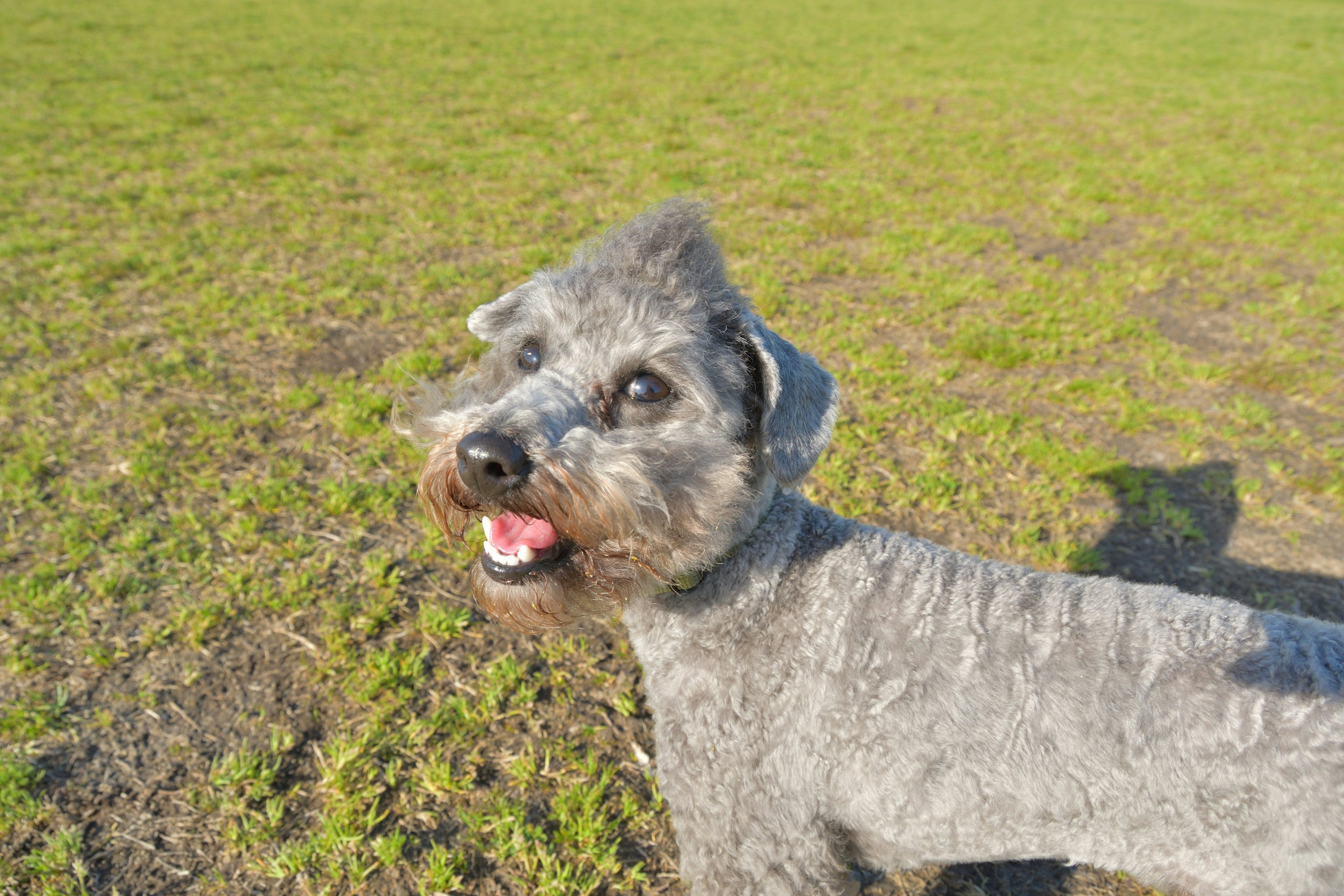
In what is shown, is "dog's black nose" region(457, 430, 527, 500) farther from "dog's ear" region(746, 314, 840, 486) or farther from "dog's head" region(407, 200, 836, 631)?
"dog's ear" region(746, 314, 840, 486)

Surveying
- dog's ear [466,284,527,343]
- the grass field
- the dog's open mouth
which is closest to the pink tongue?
the dog's open mouth

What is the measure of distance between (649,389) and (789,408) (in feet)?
1.82

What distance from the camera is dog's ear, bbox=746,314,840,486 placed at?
8.95 ft

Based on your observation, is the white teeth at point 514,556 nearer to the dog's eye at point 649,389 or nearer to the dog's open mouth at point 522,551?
the dog's open mouth at point 522,551

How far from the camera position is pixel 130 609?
4266 mm

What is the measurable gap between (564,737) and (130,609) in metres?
2.78

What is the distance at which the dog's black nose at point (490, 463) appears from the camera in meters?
2.31

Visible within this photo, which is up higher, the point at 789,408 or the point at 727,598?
the point at 789,408

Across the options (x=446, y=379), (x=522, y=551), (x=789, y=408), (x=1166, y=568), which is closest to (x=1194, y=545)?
(x=1166, y=568)

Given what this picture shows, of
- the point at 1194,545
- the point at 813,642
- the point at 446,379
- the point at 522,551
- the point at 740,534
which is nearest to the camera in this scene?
the point at 522,551

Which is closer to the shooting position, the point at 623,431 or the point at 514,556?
the point at 514,556

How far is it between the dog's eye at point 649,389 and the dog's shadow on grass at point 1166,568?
2366 mm

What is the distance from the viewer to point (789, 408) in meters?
2.79

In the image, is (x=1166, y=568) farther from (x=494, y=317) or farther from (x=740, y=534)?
(x=494, y=317)
